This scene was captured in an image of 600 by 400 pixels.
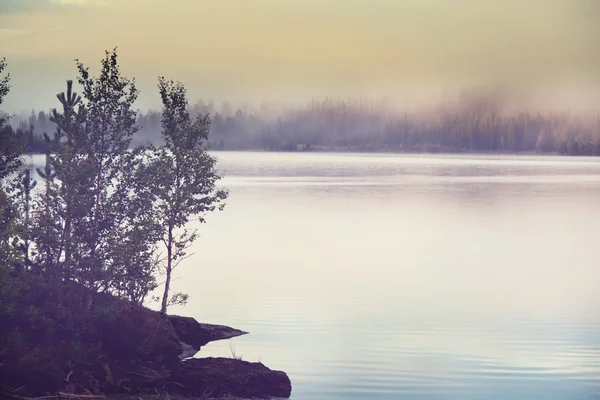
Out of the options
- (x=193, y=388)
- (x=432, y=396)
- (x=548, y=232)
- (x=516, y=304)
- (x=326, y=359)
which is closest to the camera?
(x=193, y=388)

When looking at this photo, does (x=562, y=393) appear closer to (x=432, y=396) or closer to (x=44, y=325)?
(x=432, y=396)

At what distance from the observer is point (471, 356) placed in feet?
147

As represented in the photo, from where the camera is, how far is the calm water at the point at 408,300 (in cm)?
4009

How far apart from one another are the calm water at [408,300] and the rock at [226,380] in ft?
9.18

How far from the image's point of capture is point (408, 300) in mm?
63094

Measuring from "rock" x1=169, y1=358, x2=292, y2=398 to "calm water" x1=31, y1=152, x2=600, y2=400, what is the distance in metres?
2.80

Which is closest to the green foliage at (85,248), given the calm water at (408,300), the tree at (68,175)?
the tree at (68,175)

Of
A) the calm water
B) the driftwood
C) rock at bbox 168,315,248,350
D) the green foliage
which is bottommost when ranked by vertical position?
the calm water

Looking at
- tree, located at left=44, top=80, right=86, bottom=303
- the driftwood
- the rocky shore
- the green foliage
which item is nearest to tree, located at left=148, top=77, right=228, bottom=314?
the green foliage

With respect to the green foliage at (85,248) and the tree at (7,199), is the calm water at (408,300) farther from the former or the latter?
the tree at (7,199)

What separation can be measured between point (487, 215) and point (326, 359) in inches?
4139

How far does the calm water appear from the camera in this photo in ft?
132

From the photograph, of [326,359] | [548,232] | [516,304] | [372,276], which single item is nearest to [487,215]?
[548,232]

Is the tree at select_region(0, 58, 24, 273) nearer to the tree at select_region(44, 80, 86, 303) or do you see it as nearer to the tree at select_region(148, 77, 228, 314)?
the tree at select_region(44, 80, 86, 303)
